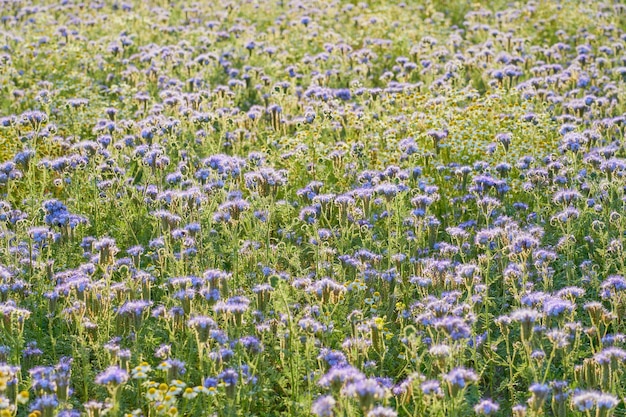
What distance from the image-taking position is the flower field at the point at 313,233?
4.81 m

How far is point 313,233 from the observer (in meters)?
6.77

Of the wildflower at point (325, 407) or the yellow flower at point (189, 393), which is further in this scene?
the yellow flower at point (189, 393)

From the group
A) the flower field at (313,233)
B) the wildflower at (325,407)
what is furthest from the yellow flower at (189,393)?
the wildflower at (325,407)

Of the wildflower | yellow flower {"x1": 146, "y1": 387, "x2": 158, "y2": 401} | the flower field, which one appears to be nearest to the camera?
the wildflower

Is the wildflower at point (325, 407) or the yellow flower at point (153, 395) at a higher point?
the wildflower at point (325, 407)

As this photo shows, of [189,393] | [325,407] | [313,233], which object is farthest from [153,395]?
[313,233]

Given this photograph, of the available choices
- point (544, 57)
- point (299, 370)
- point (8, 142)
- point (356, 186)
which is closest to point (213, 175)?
point (356, 186)

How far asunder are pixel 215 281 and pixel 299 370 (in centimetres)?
75

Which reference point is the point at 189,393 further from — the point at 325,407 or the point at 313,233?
the point at 313,233

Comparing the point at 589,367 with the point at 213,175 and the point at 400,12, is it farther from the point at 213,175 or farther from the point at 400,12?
the point at 400,12

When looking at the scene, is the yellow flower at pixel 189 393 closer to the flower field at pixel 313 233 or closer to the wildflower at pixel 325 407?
the flower field at pixel 313 233

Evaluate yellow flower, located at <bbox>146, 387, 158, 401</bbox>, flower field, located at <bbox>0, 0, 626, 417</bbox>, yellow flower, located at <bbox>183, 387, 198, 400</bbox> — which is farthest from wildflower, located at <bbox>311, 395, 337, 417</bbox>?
yellow flower, located at <bbox>146, 387, 158, 401</bbox>

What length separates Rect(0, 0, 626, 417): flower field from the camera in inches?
189

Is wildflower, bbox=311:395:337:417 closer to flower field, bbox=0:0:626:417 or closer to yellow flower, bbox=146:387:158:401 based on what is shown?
flower field, bbox=0:0:626:417
